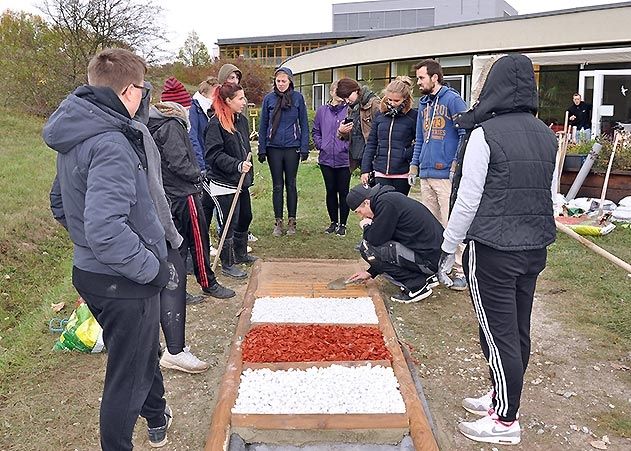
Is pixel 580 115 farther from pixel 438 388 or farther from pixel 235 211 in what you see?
pixel 438 388

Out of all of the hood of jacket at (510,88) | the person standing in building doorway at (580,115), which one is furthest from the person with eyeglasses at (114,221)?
the person standing in building doorway at (580,115)

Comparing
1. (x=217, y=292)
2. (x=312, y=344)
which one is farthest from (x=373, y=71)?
(x=312, y=344)

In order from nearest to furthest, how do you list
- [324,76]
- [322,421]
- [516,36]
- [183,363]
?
[322,421] → [183,363] → [516,36] → [324,76]

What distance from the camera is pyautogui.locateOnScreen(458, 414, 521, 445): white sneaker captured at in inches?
116

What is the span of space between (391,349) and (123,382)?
1853 millimetres

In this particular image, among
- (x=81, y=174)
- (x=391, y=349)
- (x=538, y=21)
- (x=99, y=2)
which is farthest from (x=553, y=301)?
(x=99, y=2)

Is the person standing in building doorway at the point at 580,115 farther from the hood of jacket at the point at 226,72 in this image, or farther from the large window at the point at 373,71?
the large window at the point at 373,71

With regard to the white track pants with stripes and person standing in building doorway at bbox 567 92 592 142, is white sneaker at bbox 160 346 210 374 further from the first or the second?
person standing in building doorway at bbox 567 92 592 142

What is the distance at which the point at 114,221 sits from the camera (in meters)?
2.13

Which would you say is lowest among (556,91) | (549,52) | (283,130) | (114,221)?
(114,221)

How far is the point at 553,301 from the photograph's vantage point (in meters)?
5.05

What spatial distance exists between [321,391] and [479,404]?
85 centimetres

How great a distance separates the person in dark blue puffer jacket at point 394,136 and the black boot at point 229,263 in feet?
5.10

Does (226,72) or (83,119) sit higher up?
(226,72)
